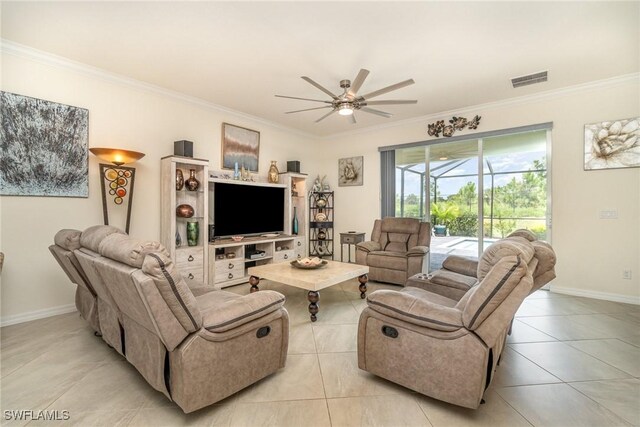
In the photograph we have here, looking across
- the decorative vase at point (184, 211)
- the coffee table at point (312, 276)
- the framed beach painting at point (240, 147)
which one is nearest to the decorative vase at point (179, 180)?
the decorative vase at point (184, 211)

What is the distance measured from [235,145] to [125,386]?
3728mm

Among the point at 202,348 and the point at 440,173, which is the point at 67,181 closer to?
the point at 202,348

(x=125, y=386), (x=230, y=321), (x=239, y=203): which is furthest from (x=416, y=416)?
(x=239, y=203)

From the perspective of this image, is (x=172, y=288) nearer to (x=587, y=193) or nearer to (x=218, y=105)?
(x=218, y=105)

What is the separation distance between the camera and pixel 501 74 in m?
3.45

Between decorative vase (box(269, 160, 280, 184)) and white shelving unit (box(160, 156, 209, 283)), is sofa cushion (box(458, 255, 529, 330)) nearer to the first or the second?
white shelving unit (box(160, 156, 209, 283))

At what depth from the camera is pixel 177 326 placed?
1.47 m

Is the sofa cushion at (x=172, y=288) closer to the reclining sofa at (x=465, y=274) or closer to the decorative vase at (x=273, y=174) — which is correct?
the reclining sofa at (x=465, y=274)

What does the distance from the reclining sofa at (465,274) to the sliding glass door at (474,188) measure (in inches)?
65.7

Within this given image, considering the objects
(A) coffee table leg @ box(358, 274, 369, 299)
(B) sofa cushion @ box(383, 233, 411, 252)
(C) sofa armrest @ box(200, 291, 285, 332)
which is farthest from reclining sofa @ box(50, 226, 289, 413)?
(B) sofa cushion @ box(383, 233, 411, 252)

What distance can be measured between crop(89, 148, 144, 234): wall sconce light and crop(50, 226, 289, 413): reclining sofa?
1385mm

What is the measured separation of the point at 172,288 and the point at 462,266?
2.95 metres

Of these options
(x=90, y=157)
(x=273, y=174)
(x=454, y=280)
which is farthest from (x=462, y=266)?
(x=90, y=157)

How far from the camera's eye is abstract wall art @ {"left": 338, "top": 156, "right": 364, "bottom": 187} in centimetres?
587
